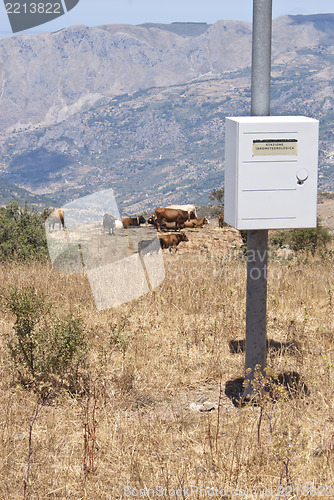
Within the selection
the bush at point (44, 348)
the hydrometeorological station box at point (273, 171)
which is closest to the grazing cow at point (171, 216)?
the bush at point (44, 348)

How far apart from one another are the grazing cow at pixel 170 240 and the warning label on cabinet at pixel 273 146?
25.4 feet

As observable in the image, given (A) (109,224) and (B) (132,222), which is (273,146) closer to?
(A) (109,224)

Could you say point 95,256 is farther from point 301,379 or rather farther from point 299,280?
point 301,379

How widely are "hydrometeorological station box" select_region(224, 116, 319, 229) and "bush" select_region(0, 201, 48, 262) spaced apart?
263 inches

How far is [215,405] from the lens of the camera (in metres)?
3.88

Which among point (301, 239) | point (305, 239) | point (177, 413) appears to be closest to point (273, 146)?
point (177, 413)

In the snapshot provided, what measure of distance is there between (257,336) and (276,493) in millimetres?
1356

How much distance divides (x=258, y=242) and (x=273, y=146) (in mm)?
697

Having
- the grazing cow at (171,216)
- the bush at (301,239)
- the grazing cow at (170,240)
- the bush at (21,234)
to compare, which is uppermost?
the bush at (21,234)

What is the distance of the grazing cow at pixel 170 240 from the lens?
11.3m

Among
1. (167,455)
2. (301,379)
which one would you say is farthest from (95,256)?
(167,455)

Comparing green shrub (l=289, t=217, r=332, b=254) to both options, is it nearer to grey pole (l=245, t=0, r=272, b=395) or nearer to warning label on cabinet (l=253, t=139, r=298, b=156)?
grey pole (l=245, t=0, r=272, b=395)

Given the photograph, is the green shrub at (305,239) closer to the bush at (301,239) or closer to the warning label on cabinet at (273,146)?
the bush at (301,239)

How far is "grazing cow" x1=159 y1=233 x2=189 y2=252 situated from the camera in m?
11.3
